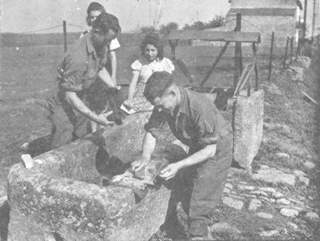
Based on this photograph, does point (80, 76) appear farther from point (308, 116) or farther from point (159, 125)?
point (308, 116)

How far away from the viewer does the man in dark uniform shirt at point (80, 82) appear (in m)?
4.15

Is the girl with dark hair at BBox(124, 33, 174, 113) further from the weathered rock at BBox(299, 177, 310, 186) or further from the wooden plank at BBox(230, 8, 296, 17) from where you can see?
the wooden plank at BBox(230, 8, 296, 17)

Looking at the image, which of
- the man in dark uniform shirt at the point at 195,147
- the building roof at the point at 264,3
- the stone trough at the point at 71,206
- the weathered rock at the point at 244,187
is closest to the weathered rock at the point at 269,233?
the man in dark uniform shirt at the point at 195,147

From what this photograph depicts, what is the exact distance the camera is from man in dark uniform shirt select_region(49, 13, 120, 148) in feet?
13.6

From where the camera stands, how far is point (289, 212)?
494 centimetres

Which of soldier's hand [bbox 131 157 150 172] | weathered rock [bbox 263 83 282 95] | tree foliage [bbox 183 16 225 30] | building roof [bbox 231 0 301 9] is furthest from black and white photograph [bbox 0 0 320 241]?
tree foliage [bbox 183 16 225 30]

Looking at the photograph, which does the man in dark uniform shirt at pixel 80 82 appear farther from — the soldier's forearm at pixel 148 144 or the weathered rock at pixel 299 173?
the weathered rock at pixel 299 173

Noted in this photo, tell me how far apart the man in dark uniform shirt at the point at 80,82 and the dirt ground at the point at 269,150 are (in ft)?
3.85

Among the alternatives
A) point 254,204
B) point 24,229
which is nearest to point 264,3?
point 254,204

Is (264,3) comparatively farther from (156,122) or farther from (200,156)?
(200,156)

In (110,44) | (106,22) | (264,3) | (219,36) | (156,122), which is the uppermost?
(264,3)

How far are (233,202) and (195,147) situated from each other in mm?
1536

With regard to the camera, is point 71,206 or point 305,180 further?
point 305,180

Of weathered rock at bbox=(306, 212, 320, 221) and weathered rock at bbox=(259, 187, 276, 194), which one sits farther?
weathered rock at bbox=(259, 187, 276, 194)
